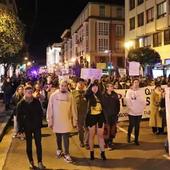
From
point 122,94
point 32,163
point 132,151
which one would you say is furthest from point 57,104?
point 122,94

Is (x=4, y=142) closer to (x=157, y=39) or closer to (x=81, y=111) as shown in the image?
(x=81, y=111)

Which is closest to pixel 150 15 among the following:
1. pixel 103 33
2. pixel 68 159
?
pixel 103 33

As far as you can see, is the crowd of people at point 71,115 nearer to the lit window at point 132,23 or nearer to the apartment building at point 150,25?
the apartment building at point 150,25

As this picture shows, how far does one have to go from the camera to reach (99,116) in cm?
1060

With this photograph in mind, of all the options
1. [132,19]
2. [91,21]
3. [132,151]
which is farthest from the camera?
[91,21]

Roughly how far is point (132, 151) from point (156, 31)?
38.7 m

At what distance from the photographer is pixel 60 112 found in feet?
34.6

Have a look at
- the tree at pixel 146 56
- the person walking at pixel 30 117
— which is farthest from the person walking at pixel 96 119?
the tree at pixel 146 56

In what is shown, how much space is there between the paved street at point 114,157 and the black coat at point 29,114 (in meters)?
0.97

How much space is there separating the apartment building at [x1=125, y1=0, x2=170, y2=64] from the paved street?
34310 millimetres

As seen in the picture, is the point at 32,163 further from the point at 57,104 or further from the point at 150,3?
the point at 150,3

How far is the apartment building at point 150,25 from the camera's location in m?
47.1

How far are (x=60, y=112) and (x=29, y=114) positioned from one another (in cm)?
106

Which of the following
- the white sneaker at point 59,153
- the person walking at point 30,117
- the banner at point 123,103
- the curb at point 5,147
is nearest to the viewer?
the person walking at point 30,117
